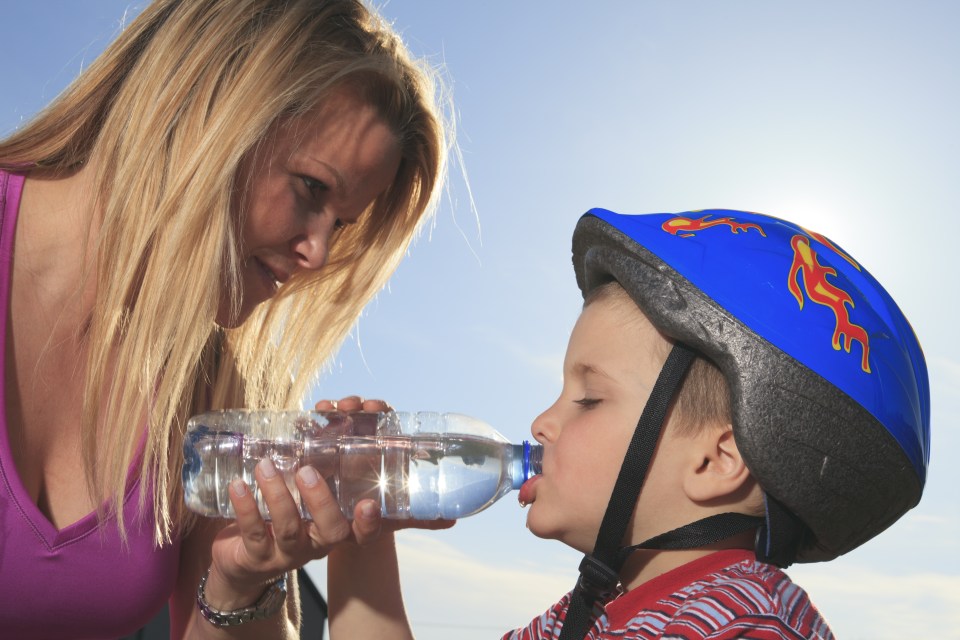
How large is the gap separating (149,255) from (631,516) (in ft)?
5.18

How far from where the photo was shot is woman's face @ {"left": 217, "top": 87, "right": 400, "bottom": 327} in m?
2.71

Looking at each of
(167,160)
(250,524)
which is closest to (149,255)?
(167,160)

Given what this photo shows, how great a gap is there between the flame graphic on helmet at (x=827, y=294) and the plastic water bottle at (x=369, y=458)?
105cm

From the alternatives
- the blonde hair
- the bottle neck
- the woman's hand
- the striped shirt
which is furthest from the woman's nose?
the striped shirt

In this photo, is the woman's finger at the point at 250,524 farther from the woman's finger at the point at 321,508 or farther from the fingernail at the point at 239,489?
the woman's finger at the point at 321,508

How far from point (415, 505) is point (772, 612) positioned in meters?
1.24

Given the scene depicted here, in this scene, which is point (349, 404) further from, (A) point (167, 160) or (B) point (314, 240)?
(A) point (167, 160)

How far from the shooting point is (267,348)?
3.29 m

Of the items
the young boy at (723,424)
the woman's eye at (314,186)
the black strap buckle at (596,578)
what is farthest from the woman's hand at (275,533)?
the woman's eye at (314,186)

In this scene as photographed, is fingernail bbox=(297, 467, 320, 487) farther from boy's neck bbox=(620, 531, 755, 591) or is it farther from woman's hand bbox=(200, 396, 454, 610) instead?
boy's neck bbox=(620, 531, 755, 591)

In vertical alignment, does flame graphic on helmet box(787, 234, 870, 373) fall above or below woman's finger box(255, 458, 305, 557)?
above

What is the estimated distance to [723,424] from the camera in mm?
2061

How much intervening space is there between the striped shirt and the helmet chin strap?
6 cm

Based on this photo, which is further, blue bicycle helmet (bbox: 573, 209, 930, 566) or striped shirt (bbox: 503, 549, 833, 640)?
blue bicycle helmet (bbox: 573, 209, 930, 566)
